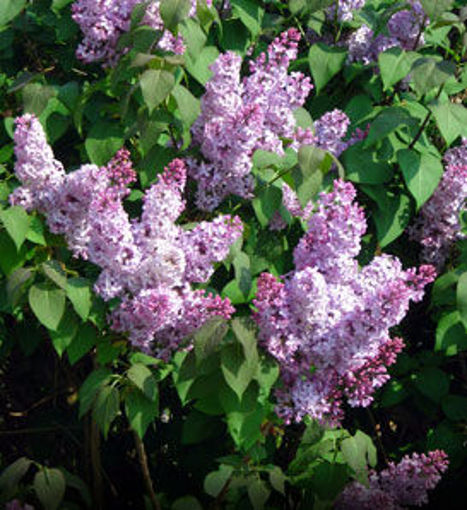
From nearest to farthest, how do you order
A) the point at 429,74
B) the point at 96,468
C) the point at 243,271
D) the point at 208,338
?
the point at 208,338 < the point at 243,271 < the point at 429,74 < the point at 96,468

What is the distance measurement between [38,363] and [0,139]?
1.40 meters

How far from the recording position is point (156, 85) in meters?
2.64

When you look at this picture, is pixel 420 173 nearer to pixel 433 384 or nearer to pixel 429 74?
pixel 429 74

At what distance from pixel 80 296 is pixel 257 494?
825 millimetres

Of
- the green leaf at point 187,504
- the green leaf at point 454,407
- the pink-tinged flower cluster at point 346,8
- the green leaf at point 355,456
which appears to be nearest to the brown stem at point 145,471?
the green leaf at point 187,504

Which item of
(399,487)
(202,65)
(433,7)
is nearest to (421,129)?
(433,7)

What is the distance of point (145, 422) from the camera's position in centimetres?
252

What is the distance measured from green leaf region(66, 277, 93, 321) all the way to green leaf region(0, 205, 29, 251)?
0.67 feet

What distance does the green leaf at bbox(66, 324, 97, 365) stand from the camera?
268 cm

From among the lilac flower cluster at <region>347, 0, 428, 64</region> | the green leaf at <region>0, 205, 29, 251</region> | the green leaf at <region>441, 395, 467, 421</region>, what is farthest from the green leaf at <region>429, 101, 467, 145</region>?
the green leaf at <region>0, 205, 29, 251</region>

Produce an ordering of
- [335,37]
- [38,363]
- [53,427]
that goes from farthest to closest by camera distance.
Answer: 1. [38,363]
2. [53,427]
3. [335,37]

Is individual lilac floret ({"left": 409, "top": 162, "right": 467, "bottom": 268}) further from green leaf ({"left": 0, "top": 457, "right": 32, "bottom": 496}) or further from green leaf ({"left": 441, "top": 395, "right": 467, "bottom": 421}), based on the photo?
green leaf ({"left": 0, "top": 457, "right": 32, "bottom": 496})

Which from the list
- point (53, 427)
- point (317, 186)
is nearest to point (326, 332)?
point (317, 186)

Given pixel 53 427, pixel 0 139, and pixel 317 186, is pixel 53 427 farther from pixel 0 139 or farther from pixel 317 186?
pixel 317 186
